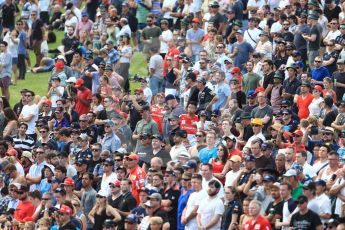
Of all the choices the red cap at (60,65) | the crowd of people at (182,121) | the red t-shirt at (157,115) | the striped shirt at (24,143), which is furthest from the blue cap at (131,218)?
the red cap at (60,65)

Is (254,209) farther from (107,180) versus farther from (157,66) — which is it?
(157,66)

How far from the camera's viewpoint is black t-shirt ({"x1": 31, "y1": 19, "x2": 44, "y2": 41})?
35969mm

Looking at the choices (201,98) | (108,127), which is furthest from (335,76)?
(108,127)

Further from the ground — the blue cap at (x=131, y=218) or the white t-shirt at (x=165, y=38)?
the blue cap at (x=131, y=218)

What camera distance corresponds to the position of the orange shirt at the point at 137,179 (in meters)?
21.4

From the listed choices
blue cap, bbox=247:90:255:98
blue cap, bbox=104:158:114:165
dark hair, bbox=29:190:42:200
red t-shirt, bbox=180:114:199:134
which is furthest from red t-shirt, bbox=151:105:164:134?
dark hair, bbox=29:190:42:200

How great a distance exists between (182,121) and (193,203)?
4.95m

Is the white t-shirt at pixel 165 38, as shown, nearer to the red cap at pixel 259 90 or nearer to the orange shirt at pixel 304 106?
the red cap at pixel 259 90

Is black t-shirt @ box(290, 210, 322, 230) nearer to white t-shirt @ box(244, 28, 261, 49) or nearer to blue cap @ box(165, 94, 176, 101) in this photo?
blue cap @ box(165, 94, 176, 101)

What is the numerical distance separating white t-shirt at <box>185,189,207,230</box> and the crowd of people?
22 millimetres

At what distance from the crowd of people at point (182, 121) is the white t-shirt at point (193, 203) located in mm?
22

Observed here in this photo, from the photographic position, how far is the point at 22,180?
2234 cm

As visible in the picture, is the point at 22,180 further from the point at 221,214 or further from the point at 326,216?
the point at 326,216

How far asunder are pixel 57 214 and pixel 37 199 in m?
1.50
